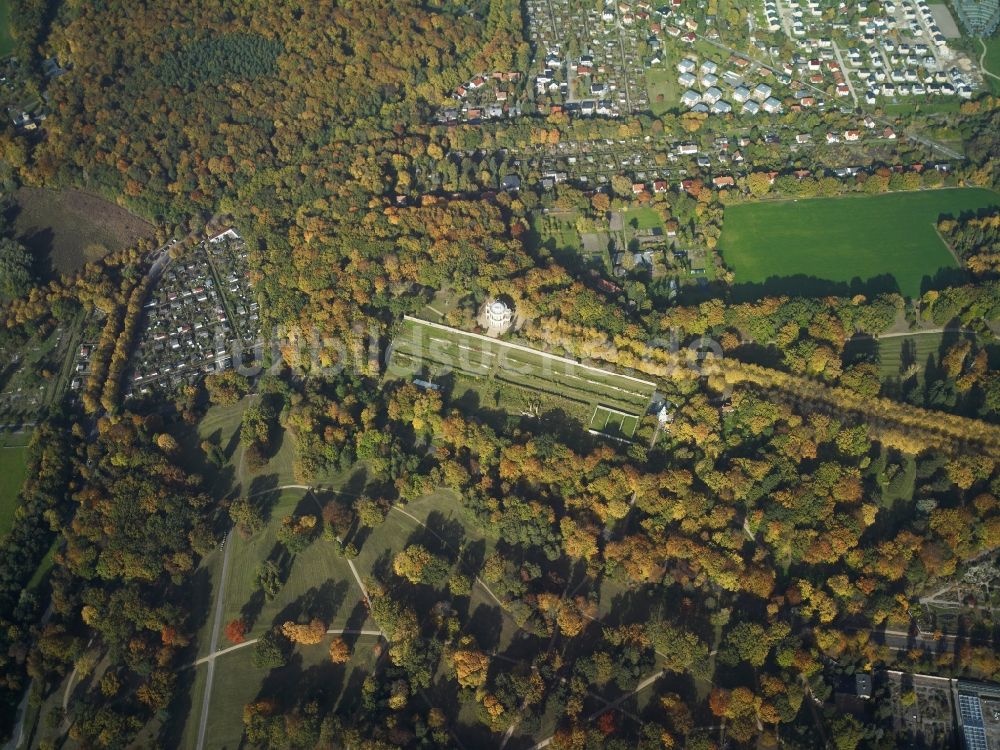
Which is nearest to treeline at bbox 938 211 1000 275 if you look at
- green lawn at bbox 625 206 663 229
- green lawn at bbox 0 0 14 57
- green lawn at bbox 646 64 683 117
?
green lawn at bbox 625 206 663 229

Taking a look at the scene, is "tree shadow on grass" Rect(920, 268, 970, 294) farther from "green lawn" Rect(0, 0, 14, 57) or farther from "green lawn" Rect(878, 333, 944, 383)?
"green lawn" Rect(0, 0, 14, 57)

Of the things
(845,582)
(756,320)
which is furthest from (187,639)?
(756,320)

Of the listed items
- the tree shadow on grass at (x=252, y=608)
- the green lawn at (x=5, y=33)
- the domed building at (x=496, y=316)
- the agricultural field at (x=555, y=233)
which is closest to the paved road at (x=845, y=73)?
the agricultural field at (x=555, y=233)

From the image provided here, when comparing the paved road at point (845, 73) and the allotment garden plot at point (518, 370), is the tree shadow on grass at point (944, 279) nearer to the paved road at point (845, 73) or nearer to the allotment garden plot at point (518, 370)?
the paved road at point (845, 73)

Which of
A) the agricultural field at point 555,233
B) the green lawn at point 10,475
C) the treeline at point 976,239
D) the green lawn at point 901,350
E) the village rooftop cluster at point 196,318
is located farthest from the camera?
the agricultural field at point 555,233

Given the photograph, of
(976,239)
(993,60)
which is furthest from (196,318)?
(993,60)

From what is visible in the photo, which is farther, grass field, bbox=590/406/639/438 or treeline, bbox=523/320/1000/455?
grass field, bbox=590/406/639/438

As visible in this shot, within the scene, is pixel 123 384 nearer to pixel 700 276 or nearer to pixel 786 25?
pixel 700 276
